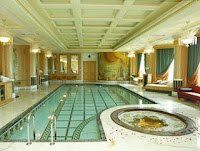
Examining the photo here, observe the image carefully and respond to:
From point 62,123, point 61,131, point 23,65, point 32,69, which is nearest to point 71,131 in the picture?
point 61,131

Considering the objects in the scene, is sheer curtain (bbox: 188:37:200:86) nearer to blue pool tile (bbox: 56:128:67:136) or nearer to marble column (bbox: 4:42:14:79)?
blue pool tile (bbox: 56:128:67:136)

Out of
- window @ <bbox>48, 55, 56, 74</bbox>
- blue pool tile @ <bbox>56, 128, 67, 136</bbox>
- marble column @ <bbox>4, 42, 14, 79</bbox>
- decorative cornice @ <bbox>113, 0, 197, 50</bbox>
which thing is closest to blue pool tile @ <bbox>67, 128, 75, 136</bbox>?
blue pool tile @ <bbox>56, 128, 67, 136</bbox>

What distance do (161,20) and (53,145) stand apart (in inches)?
183

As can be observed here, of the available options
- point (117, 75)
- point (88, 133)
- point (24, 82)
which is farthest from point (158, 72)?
point (24, 82)

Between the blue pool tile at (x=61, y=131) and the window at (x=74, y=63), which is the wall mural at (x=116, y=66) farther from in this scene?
the blue pool tile at (x=61, y=131)

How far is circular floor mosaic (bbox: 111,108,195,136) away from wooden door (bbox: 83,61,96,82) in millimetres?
10841

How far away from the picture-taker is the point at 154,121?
3.94 metres

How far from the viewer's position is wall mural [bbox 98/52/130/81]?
14164mm

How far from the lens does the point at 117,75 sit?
1425 cm

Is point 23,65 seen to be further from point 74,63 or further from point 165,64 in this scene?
point 165,64

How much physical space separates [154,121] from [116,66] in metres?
10.5

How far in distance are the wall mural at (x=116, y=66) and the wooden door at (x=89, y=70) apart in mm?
1645

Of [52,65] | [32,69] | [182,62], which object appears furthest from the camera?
[52,65]

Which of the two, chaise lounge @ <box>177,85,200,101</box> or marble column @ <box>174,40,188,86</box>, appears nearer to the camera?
chaise lounge @ <box>177,85,200,101</box>
